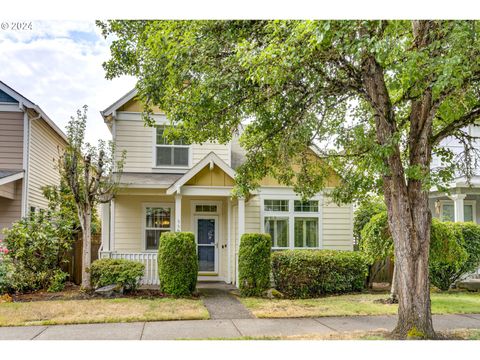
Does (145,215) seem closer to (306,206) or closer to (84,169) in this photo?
(84,169)

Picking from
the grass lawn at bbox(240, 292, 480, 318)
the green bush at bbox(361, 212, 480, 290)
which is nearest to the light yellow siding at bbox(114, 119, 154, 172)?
the grass lawn at bbox(240, 292, 480, 318)

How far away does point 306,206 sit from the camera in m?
10.8

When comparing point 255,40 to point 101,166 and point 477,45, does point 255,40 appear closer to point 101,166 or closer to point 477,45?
point 477,45

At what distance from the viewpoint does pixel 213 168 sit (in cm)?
970

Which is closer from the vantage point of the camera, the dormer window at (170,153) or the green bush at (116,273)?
the green bush at (116,273)

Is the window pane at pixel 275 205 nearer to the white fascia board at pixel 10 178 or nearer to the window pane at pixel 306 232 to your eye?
the window pane at pixel 306 232

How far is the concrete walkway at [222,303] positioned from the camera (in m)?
7.12

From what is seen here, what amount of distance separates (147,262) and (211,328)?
4.12 m

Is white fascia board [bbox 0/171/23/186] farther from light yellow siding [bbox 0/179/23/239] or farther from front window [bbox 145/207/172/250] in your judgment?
front window [bbox 145/207/172/250]

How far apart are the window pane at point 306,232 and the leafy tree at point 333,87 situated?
404 centimetres

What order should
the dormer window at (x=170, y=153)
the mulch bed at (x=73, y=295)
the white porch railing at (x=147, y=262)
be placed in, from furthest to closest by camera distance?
the dormer window at (x=170, y=153) < the white porch railing at (x=147, y=262) < the mulch bed at (x=73, y=295)

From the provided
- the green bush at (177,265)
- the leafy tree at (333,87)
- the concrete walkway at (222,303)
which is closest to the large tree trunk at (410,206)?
the leafy tree at (333,87)
